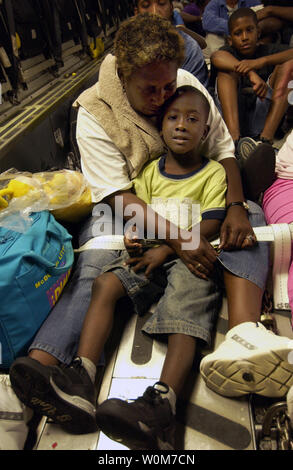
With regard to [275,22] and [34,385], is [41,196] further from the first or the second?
[275,22]

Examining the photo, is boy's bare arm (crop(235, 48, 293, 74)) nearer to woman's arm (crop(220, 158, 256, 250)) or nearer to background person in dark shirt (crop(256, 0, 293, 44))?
background person in dark shirt (crop(256, 0, 293, 44))

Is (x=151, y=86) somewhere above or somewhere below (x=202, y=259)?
above

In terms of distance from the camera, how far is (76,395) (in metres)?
0.98

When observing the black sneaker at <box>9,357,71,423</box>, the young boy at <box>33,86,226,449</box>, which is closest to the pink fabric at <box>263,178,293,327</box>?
the young boy at <box>33,86,226,449</box>

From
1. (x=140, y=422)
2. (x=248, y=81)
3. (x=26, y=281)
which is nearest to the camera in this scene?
(x=140, y=422)

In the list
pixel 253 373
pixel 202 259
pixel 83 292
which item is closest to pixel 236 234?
pixel 202 259

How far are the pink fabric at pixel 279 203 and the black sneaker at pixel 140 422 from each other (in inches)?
27.6

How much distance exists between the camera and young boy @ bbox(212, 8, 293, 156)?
224cm

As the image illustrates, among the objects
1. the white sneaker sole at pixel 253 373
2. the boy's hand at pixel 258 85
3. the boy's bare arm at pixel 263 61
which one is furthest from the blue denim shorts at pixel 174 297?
the boy's bare arm at pixel 263 61

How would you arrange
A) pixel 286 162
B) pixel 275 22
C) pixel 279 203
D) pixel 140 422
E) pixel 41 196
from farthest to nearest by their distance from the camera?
pixel 275 22, pixel 286 162, pixel 279 203, pixel 41 196, pixel 140 422

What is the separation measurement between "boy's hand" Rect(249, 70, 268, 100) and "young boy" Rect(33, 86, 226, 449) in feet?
3.44

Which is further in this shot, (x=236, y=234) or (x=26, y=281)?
(x=236, y=234)

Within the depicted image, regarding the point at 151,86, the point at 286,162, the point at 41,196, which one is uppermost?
the point at 151,86

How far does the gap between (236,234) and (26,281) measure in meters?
0.77
